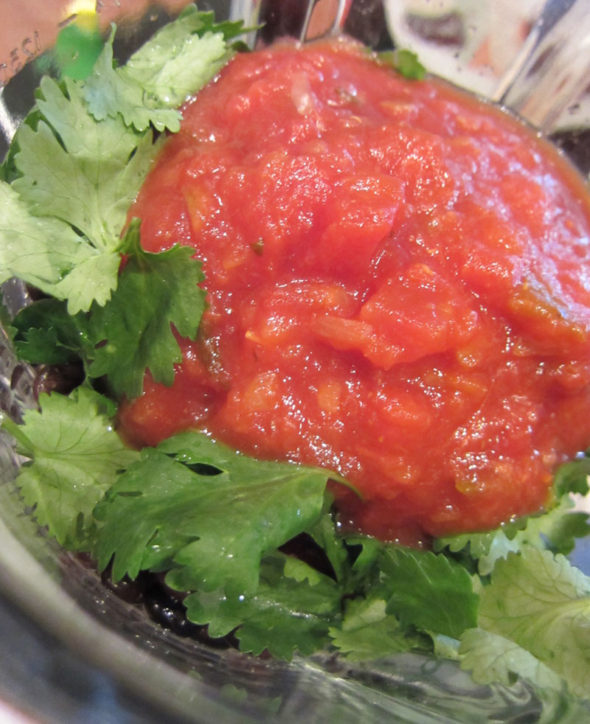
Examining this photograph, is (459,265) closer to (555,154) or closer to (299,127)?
(299,127)

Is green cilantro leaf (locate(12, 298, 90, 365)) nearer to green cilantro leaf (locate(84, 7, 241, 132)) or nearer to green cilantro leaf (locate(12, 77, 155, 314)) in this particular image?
green cilantro leaf (locate(12, 77, 155, 314))

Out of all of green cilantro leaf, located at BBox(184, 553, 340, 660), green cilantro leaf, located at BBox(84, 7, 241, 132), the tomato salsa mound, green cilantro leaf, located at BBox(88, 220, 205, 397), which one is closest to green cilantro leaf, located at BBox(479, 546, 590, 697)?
the tomato salsa mound

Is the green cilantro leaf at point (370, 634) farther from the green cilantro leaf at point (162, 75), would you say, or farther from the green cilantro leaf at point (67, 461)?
the green cilantro leaf at point (162, 75)

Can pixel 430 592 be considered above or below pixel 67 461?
above

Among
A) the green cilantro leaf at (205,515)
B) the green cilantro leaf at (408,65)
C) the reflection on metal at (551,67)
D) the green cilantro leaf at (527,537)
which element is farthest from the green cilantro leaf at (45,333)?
the reflection on metal at (551,67)

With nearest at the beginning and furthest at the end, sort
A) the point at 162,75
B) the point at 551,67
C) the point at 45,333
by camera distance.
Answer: the point at 45,333 → the point at 162,75 → the point at 551,67

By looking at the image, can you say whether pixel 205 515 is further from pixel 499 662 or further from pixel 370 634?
pixel 499 662

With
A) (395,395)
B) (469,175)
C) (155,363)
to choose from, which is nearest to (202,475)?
(155,363)

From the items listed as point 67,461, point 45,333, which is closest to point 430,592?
point 67,461
